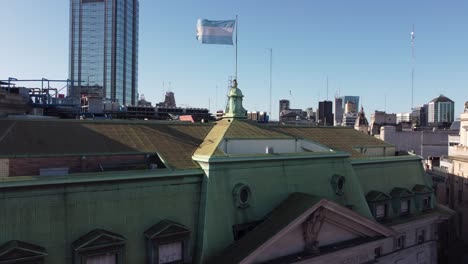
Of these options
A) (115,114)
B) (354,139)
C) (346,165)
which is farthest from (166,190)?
(115,114)

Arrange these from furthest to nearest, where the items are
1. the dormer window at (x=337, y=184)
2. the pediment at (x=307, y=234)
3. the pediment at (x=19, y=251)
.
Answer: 1. the dormer window at (x=337, y=184)
2. the pediment at (x=307, y=234)
3. the pediment at (x=19, y=251)

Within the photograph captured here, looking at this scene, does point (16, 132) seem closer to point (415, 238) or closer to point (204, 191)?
point (204, 191)

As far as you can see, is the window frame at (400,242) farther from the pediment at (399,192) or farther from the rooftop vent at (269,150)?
the rooftop vent at (269,150)

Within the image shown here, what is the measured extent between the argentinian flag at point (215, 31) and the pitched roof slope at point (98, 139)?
10.6 meters

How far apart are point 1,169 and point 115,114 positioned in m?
70.5

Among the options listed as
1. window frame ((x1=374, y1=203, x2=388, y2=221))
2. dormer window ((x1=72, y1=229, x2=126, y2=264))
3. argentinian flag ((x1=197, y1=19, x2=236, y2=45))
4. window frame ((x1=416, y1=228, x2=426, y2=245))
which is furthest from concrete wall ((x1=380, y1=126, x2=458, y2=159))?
dormer window ((x1=72, y1=229, x2=126, y2=264))

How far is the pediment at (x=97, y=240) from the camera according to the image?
22703 millimetres

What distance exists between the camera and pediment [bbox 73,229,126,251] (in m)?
22.7

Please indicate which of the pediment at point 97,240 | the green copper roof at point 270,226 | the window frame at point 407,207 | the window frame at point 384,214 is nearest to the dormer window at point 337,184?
the green copper roof at point 270,226

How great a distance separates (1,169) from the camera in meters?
23.8

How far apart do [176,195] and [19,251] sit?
32.6ft

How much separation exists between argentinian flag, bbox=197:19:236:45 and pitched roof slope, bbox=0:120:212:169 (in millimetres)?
10552

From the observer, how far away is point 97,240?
23.1 metres

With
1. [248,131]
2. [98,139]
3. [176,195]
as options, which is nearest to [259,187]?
[248,131]
